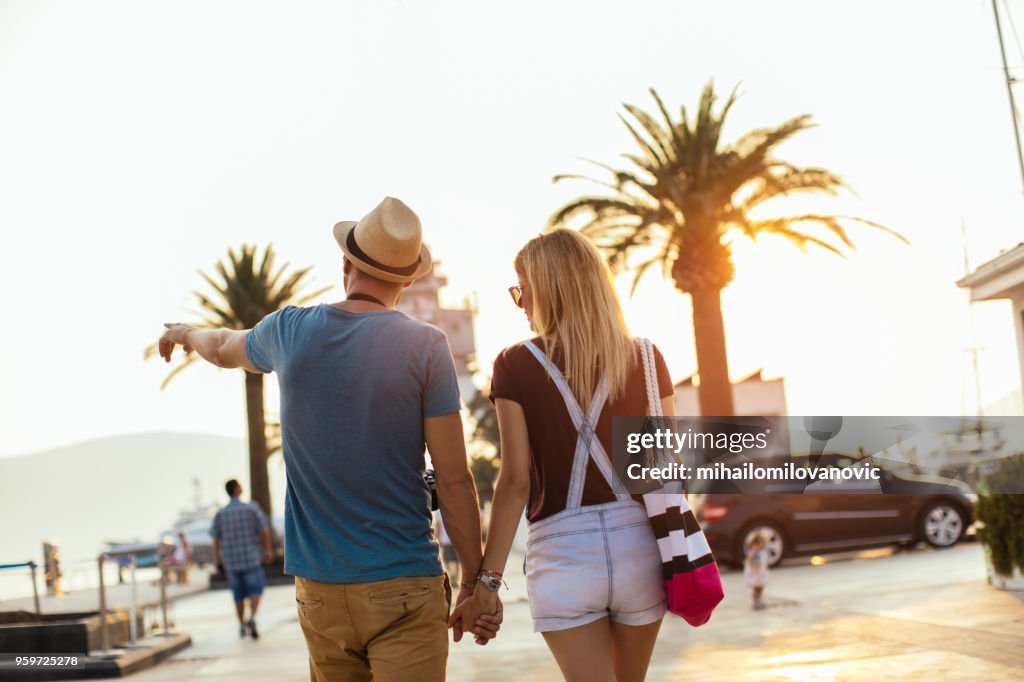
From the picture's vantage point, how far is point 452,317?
8738 centimetres

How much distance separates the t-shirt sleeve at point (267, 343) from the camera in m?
3.35

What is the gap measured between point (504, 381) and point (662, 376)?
1.60ft

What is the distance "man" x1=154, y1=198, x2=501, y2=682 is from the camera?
122 inches

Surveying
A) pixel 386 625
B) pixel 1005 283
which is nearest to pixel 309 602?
pixel 386 625

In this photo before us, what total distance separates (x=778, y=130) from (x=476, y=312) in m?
66.9

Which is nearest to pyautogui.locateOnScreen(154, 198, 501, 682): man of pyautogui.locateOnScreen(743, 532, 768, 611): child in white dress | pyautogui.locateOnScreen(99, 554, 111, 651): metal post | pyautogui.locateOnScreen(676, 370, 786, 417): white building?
pyautogui.locateOnScreen(99, 554, 111, 651): metal post

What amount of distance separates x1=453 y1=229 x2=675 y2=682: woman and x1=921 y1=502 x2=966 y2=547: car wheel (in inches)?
659

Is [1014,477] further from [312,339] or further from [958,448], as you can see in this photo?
[312,339]

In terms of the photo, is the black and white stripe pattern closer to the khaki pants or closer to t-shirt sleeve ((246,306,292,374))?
the khaki pants

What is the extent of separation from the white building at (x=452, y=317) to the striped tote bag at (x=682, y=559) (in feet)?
251

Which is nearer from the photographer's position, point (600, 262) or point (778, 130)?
point (600, 262)

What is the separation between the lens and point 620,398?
3357 mm

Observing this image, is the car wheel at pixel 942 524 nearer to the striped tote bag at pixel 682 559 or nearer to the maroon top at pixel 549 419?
the striped tote bag at pixel 682 559

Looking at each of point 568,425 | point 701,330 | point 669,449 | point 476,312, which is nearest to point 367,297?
point 568,425
